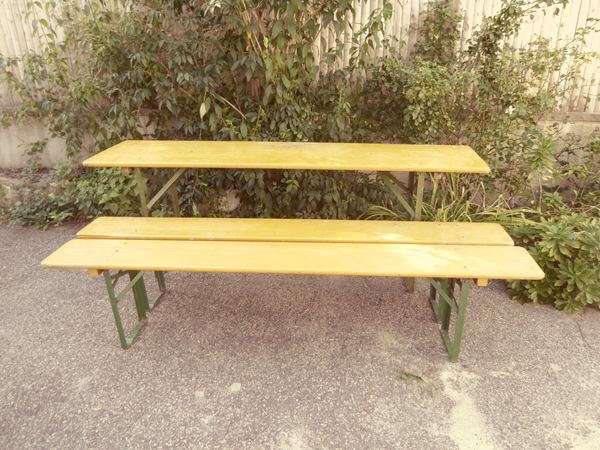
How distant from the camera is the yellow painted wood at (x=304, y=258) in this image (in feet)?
7.04

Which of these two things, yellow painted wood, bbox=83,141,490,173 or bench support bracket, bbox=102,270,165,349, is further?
yellow painted wood, bbox=83,141,490,173

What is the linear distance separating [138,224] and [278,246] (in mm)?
1009

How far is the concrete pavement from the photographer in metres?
2.10

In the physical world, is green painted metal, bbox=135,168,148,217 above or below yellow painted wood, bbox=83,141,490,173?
below

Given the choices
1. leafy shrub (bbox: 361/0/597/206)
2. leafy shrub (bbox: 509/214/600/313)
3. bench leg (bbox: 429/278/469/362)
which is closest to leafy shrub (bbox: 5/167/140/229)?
leafy shrub (bbox: 361/0/597/206)

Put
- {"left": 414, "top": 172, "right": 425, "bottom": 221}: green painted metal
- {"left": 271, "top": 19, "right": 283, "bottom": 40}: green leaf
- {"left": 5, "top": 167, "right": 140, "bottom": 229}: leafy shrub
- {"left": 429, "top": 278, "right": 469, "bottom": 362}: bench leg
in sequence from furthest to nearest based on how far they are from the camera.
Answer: {"left": 5, "top": 167, "right": 140, "bottom": 229}: leafy shrub < {"left": 271, "top": 19, "right": 283, "bottom": 40}: green leaf < {"left": 414, "top": 172, "right": 425, "bottom": 221}: green painted metal < {"left": 429, "top": 278, "right": 469, "bottom": 362}: bench leg

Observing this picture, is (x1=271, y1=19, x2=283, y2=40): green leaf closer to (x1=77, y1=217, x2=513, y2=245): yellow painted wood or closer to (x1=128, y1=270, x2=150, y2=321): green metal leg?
(x1=77, y1=217, x2=513, y2=245): yellow painted wood

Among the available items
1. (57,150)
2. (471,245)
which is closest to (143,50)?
(57,150)

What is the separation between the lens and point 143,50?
3.81 m

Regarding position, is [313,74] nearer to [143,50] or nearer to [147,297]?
[143,50]

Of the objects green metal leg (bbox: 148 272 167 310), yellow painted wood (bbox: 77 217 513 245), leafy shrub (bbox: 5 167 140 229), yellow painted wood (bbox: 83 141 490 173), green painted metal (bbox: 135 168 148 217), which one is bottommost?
green metal leg (bbox: 148 272 167 310)

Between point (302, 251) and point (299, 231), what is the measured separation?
28 centimetres

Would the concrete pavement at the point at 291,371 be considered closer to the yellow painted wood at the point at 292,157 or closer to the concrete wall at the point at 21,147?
the yellow painted wood at the point at 292,157

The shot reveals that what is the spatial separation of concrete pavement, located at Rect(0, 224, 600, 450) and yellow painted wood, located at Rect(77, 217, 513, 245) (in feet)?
2.24
